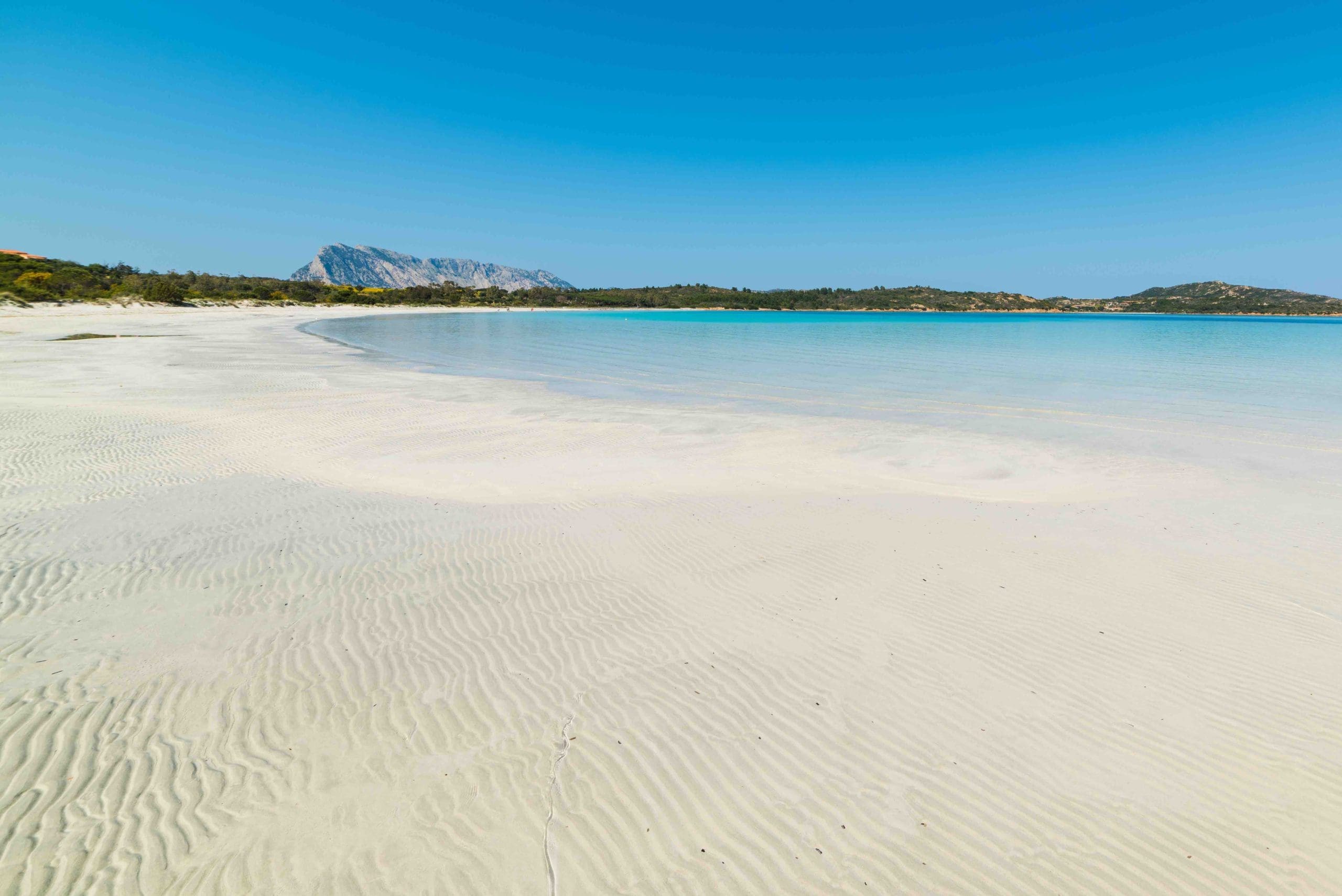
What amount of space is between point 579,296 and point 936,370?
14084 cm

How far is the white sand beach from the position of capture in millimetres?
3432

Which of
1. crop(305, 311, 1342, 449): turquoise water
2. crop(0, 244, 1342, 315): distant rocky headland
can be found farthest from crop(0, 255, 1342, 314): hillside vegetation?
crop(305, 311, 1342, 449): turquoise water

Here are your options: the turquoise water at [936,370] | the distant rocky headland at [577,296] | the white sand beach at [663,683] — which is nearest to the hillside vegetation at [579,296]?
the distant rocky headland at [577,296]

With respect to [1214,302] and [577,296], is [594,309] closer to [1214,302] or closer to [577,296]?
[577,296]

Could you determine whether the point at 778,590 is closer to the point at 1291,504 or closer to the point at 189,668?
the point at 189,668

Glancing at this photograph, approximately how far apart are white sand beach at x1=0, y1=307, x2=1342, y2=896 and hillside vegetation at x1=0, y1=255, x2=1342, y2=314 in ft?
231

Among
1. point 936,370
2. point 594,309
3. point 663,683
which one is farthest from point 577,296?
point 663,683

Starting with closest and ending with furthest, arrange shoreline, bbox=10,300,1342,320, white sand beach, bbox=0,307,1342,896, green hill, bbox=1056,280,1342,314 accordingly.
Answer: white sand beach, bbox=0,307,1342,896, shoreline, bbox=10,300,1342,320, green hill, bbox=1056,280,1342,314

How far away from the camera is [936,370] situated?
28703mm

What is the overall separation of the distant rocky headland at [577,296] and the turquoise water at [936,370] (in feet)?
98.6

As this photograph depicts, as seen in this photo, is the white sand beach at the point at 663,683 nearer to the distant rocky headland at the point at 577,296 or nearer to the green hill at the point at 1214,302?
the distant rocky headland at the point at 577,296

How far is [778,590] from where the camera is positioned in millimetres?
6508

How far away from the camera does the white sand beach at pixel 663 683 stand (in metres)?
3.43

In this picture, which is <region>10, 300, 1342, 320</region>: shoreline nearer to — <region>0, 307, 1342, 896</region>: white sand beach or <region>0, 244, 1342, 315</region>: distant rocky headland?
<region>0, 244, 1342, 315</region>: distant rocky headland
